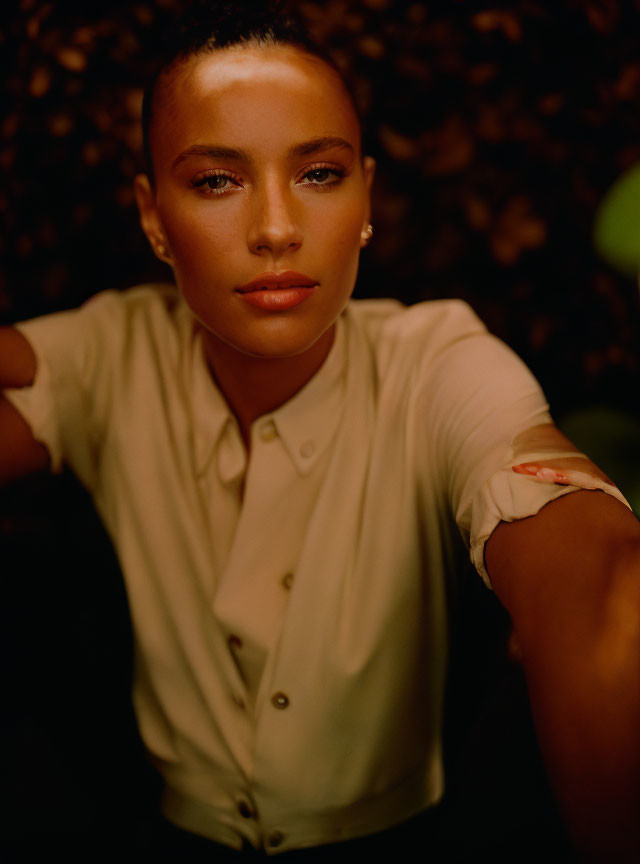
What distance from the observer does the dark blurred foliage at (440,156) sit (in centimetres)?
141

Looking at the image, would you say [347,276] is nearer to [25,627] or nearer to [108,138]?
[108,138]

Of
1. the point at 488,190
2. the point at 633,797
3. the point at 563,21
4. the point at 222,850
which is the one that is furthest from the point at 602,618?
the point at 563,21

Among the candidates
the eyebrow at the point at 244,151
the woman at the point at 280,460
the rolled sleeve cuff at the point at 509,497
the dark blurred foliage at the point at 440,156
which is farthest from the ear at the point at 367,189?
the dark blurred foliage at the point at 440,156

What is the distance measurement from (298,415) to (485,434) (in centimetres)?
28

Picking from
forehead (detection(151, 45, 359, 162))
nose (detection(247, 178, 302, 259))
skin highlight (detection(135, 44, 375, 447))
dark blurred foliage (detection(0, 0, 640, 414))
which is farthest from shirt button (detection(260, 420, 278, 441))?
dark blurred foliage (detection(0, 0, 640, 414))

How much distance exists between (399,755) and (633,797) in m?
0.49

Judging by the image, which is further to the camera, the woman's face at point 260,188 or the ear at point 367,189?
the ear at point 367,189

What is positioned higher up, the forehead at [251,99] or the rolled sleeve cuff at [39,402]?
the forehead at [251,99]

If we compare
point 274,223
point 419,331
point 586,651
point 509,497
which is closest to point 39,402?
point 274,223

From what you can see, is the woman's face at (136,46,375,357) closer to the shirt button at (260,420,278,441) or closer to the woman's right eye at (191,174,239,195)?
the woman's right eye at (191,174,239,195)

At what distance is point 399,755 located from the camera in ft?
3.42

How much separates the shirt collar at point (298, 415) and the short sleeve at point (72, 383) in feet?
0.49

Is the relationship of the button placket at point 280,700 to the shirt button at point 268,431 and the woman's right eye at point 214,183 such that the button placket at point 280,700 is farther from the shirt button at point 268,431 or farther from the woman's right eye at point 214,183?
the woman's right eye at point 214,183

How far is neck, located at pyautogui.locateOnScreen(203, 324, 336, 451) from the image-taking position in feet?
3.34
